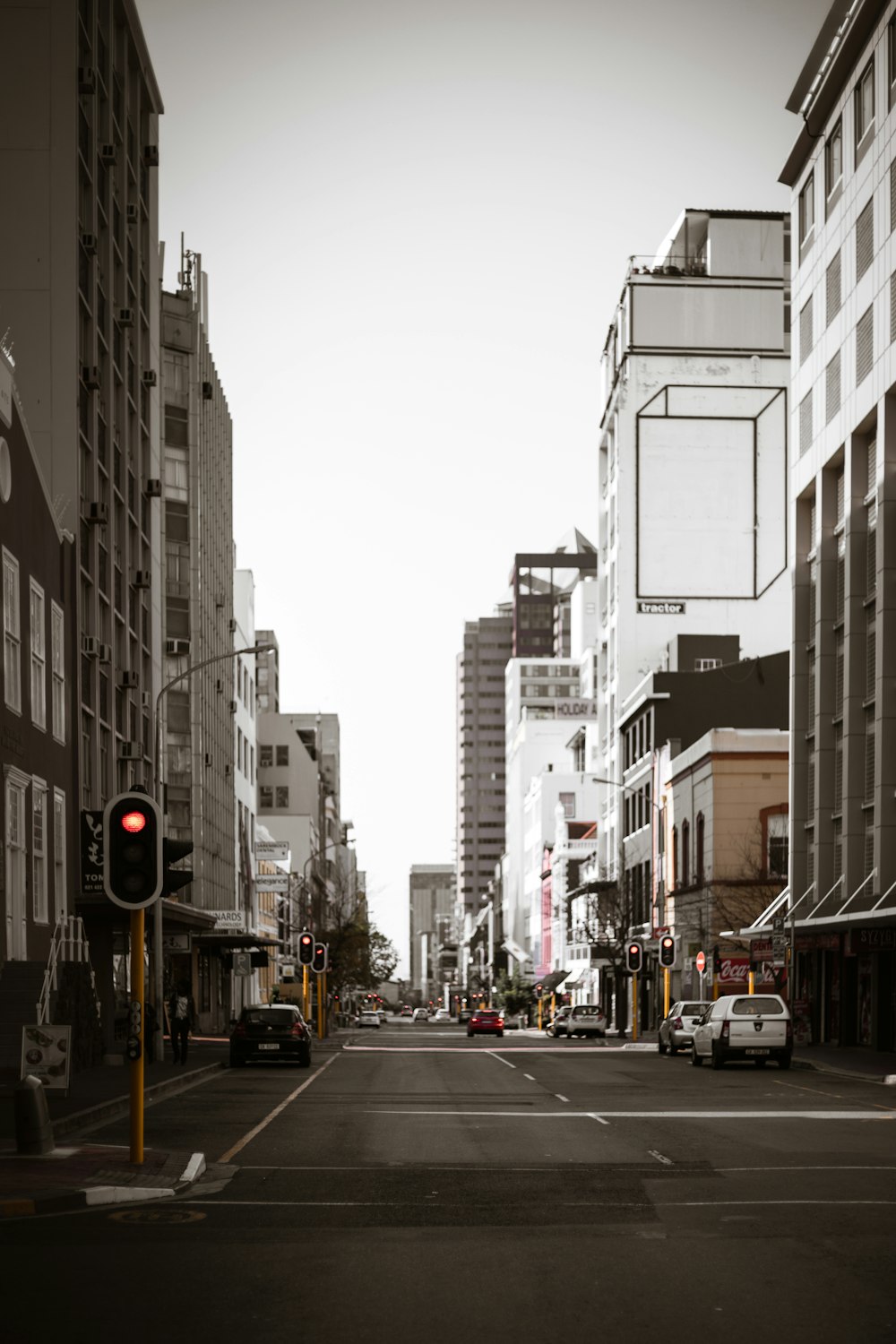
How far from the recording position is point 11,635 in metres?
33.4

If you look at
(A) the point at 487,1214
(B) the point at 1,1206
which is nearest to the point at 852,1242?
(A) the point at 487,1214

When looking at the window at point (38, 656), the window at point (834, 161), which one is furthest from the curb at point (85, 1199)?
the window at point (834, 161)

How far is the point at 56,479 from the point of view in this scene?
41.9 metres

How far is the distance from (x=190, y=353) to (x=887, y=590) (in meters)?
37.8

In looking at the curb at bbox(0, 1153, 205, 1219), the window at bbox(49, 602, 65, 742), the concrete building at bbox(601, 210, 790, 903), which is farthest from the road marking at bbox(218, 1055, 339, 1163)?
the concrete building at bbox(601, 210, 790, 903)

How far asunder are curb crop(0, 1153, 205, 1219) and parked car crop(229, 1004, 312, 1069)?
2462 centimetres

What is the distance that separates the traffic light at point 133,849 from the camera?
51.9 feet

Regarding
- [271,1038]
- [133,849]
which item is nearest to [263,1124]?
[133,849]

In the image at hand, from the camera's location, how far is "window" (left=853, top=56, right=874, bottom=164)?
1944 inches

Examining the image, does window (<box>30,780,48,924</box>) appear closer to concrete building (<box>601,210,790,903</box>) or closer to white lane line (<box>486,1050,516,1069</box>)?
white lane line (<box>486,1050,516,1069</box>)

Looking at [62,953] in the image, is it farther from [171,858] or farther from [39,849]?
[171,858]

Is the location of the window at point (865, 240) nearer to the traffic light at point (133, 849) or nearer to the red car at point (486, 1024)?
the traffic light at point (133, 849)

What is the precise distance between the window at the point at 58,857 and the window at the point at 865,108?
28.7 m

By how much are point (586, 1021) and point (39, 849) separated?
40.9 m
